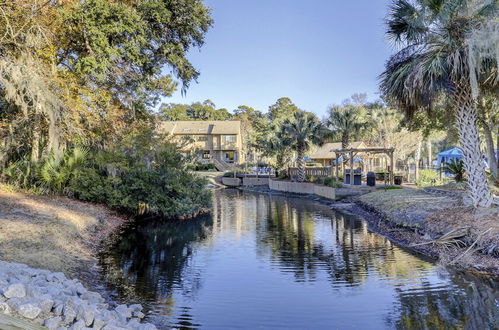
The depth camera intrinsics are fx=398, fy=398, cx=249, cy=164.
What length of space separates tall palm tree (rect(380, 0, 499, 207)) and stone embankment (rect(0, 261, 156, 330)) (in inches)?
→ 405

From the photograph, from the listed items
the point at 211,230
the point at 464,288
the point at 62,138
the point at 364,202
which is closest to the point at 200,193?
the point at 211,230

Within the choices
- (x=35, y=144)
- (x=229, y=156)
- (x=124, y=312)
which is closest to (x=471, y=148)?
(x=124, y=312)

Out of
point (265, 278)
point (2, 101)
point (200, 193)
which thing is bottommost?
point (265, 278)

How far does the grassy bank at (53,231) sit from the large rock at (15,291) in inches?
132

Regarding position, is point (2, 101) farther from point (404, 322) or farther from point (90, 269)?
point (404, 322)

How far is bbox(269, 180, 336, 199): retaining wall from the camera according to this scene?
26.6 metres

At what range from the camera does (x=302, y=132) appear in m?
32.0

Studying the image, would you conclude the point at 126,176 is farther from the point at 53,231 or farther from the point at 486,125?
the point at 486,125

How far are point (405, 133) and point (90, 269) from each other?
35734 millimetres

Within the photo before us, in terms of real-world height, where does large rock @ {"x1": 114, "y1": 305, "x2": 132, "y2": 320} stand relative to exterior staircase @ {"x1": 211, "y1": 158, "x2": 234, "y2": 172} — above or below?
below

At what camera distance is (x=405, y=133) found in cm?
3891

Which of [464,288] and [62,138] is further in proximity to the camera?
[62,138]

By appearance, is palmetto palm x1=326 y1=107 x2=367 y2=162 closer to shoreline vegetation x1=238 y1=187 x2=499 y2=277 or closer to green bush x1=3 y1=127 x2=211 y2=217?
shoreline vegetation x1=238 y1=187 x2=499 y2=277

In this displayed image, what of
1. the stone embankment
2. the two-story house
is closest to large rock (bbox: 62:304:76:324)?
the stone embankment
